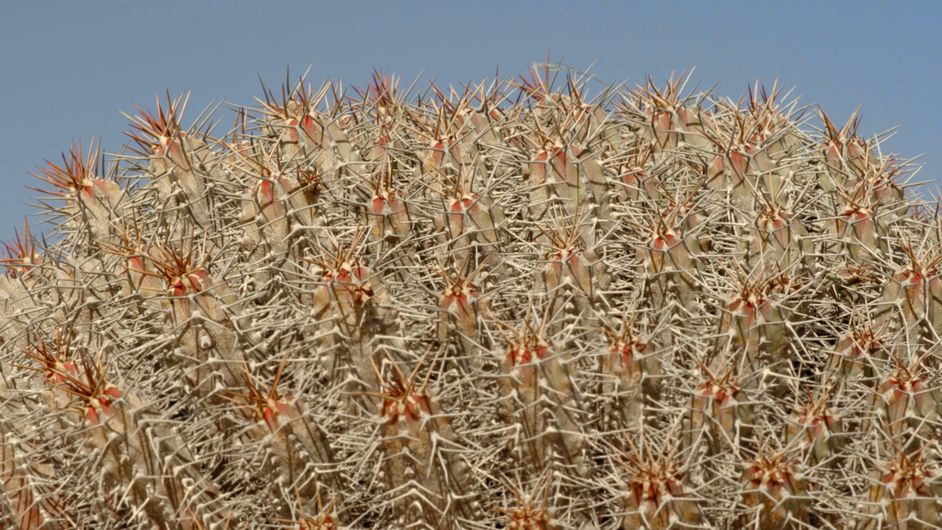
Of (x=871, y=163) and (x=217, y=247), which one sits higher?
(x=871, y=163)

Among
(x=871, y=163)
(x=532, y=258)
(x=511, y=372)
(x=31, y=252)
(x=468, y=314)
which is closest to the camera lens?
(x=511, y=372)

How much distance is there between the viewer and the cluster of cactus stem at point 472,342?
431 cm

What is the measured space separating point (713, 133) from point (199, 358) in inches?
112

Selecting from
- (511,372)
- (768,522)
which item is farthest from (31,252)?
(768,522)

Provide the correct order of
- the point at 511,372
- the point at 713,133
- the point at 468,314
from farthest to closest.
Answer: the point at 713,133
the point at 468,314
the point at 511,372

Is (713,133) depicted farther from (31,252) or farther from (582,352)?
(31,252)

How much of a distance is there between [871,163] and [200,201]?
143 inches

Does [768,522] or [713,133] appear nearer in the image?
[768,522]

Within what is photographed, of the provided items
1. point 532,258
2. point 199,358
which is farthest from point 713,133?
point 199,358

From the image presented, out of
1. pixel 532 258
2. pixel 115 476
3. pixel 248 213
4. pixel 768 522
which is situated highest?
pixel 248 213

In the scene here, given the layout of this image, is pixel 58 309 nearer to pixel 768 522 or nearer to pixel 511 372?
pixel 511 372

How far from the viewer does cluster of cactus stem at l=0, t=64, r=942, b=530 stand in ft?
14.1

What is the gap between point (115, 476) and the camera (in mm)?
4504

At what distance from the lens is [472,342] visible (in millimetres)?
4453
